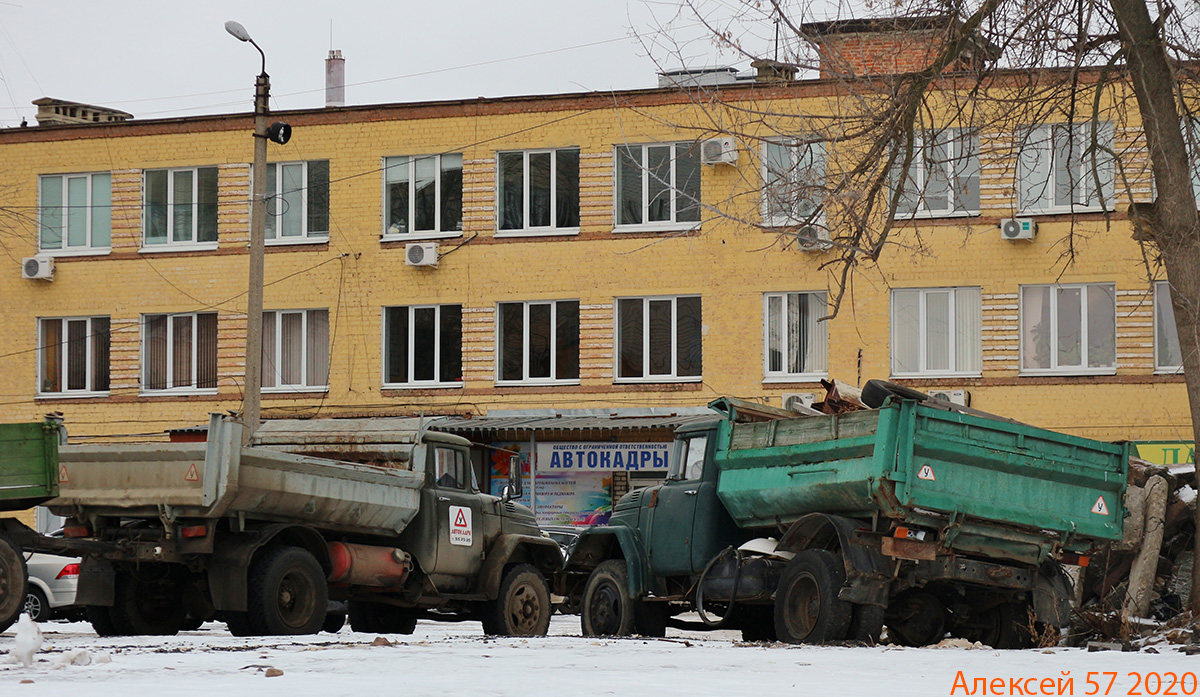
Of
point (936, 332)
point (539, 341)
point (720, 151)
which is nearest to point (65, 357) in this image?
point (539, 341)

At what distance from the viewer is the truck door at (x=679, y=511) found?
15.3 m

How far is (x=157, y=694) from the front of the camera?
27.4 ft

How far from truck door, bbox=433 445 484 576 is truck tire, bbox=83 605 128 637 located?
333 cm

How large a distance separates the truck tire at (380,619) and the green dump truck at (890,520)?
3606 millimetres

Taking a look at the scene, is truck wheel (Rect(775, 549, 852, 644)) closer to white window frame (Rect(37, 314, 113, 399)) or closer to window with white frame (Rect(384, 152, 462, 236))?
window with white frame (Rect(384, 152, 462, 236))

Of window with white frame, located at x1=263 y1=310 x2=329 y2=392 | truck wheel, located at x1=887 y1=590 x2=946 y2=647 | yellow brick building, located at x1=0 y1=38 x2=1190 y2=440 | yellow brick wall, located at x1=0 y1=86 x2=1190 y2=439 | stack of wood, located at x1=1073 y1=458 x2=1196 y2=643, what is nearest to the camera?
truck wheel, located at x1=887 y1=590 x2=946 y2=647

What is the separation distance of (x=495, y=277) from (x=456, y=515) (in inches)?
547

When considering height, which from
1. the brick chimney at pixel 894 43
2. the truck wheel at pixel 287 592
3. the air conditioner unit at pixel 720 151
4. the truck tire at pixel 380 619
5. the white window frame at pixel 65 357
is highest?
the air conditioner unit at pixel 720 151

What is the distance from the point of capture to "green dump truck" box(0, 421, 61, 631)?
13398mm

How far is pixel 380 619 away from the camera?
1745cm

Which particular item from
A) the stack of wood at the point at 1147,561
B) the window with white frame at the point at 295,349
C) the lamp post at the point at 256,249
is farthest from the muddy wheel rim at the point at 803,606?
the window with white frame at the point at 295,349

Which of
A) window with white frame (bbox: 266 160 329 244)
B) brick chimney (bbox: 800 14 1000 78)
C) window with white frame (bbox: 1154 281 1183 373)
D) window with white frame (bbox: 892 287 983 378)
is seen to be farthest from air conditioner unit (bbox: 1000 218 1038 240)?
window with white frame (bbox: 266 160 329 244)

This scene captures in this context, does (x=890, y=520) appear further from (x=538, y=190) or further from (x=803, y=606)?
(x=538, y=190)

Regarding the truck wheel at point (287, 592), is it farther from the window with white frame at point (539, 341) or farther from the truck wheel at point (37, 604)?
the window with white frame at point (539, 341)
